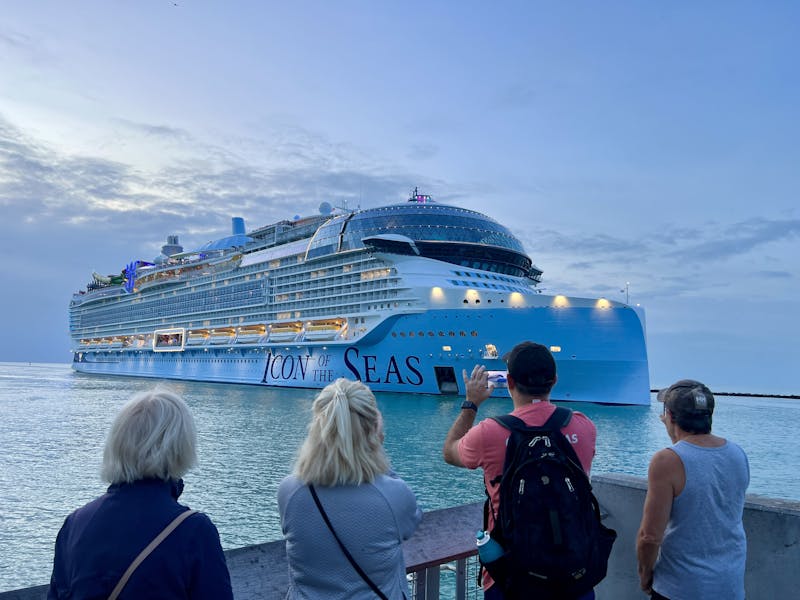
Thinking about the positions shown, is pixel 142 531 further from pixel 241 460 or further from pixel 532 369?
pixel 241 460

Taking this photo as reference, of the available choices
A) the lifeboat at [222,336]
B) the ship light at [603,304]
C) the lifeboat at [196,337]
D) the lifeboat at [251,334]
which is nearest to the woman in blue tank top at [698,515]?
the ship light at [603,304]

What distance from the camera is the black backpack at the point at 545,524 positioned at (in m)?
2.24

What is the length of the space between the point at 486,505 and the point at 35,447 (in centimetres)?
1932

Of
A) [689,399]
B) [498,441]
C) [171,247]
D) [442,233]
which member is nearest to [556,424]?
[498,441]

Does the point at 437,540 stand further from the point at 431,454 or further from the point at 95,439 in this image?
the point at 95,439

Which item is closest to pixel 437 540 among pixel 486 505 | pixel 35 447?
pixel 486 505

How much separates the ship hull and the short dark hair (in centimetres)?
2959

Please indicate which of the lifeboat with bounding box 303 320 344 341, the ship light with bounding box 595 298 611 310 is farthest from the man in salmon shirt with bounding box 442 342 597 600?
the lifeboat with bounding box 303 320 344 341

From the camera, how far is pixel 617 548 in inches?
Answer: 133

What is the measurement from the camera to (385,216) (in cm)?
4519

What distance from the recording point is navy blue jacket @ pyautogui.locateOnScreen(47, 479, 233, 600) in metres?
1.67

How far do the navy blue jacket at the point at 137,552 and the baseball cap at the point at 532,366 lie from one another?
4.74ft

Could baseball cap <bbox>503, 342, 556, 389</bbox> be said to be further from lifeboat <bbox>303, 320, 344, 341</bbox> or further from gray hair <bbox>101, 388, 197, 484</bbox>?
lifeboat <bbox>303, 320, 344, 341</bbox>

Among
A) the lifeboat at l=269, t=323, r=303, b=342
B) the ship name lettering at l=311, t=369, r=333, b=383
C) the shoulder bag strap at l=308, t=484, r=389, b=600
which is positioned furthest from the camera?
the lifeboat at l=269, t=323, r=303, b=342
